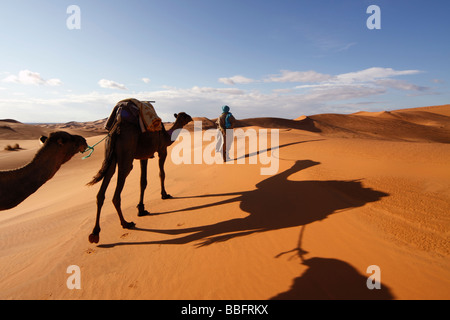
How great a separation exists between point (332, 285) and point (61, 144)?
3956 mm

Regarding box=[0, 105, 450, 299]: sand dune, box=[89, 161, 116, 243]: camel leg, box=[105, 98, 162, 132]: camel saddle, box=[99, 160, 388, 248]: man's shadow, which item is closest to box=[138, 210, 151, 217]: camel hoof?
box=[0, 105, 450, 299]: sand dune

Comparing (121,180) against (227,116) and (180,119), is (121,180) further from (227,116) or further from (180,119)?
(227,116)

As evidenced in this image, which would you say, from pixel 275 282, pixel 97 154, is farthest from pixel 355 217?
pixel 97 154

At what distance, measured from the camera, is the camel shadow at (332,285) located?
2.44 meters

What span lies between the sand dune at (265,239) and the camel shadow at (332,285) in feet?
0.04

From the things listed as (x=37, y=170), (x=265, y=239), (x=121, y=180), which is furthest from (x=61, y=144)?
(x=265, y=239)

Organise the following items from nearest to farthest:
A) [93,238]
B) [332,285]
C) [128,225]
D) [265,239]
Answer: [332,285] < [265,239] < [93,238] < [128,225]

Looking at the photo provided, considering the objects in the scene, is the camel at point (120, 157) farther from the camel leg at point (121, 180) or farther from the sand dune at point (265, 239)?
the sand dune at point (265, 239)

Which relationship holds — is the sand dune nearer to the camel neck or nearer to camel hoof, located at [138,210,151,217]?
camel hoof, located at [138,210,151,217]

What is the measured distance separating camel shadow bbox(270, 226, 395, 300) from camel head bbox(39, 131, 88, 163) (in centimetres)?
339

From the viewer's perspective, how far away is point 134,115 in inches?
185

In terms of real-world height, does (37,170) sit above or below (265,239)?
above
